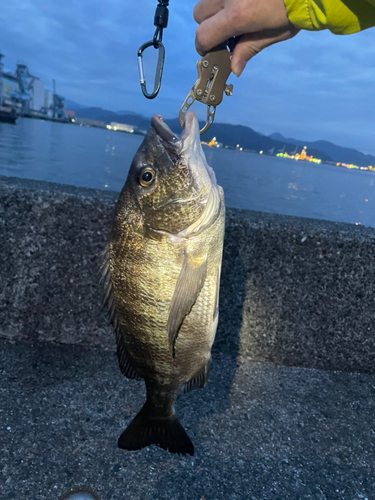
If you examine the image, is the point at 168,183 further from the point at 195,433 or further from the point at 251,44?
the point at 195,433

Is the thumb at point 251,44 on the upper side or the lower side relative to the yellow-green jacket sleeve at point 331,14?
lower

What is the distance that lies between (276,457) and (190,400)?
0.78 m

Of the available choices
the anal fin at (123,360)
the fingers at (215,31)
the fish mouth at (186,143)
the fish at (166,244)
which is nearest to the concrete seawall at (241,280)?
the anal fin at (123,360)

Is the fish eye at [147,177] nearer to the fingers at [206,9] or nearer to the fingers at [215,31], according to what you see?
the fingers at [215,31]

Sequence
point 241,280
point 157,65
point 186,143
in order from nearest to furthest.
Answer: point 186,143
point 157,65
point 241,280

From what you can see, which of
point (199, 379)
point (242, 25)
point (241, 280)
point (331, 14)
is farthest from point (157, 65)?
point (241, 280)

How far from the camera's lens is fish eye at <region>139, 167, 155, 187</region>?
63.4 inches

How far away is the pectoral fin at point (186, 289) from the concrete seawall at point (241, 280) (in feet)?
4.62

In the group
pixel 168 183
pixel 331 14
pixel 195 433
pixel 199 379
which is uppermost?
pixel 331 14

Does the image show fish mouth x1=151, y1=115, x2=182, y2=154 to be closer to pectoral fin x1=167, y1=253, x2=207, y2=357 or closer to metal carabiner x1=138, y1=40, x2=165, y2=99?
metal carabiner x1=138, y1=40, x2=165, y2=99

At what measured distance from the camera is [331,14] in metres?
1.42

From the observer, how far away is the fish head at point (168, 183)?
1.56 m

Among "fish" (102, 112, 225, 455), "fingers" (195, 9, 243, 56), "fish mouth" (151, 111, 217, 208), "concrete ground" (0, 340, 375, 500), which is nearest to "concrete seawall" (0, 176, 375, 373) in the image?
"concrete ground" (0, 340, 375, 500)

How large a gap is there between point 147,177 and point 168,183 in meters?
0.12
